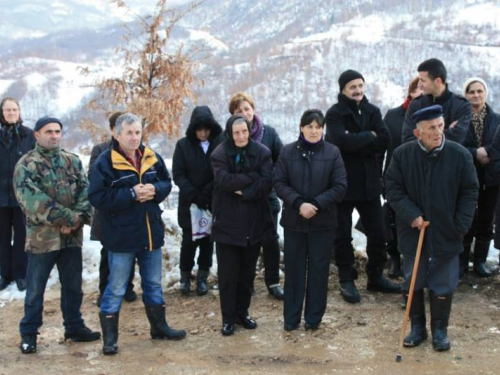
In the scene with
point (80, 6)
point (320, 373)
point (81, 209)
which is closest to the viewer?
point (320, 373)

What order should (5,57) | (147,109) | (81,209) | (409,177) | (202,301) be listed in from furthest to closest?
(5,57) < (147,109) < (202,301) < (81,209) < (409,177)

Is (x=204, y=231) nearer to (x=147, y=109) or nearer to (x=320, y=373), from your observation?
(x=320, y=373)

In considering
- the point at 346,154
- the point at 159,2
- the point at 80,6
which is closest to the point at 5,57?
the point at 80,6

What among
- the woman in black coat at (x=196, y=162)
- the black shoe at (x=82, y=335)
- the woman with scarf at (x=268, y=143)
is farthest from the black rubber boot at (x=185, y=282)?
the black shoe at (x=82, y=335)

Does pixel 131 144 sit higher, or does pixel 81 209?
pixel 131 144

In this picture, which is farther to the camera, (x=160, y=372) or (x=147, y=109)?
(x=147, y=109)

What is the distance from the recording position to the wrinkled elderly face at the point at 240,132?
16.1 feet

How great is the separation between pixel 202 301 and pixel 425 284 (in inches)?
98.3

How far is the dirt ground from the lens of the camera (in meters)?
4.30

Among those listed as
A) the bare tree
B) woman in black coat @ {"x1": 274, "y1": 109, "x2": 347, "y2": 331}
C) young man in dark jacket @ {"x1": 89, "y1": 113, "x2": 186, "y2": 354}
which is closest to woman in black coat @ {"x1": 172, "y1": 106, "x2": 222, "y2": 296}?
young man in dark jacket @ {"x1": 89, "y1": 113, "x2": 186, "y2": 354}

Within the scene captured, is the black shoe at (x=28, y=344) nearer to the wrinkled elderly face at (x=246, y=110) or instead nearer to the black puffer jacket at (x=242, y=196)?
the black puffer jacket at (x=242, y=196)

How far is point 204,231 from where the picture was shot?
5875 millimetres

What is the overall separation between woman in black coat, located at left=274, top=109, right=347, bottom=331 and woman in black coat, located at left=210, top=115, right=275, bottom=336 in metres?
0.17

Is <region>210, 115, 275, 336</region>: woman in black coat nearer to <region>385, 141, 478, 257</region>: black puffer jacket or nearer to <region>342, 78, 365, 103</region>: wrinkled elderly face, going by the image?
<region>342, 78, 365, 103</region>: wrinkled elderly face
